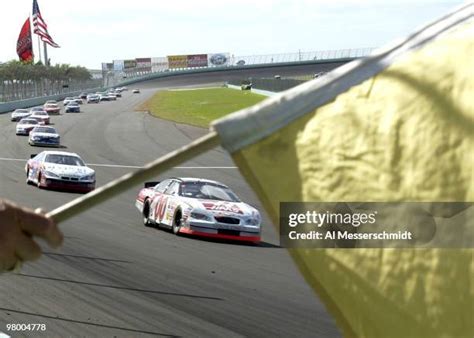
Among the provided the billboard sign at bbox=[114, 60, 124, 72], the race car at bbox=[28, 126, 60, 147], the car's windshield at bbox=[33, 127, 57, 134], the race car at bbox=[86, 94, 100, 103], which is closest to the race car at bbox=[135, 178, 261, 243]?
the race car at bbox=[28, 126, 60, 147]

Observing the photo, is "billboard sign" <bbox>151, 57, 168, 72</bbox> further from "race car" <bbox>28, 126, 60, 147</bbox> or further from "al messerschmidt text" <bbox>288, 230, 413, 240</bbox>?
"al messerschmidt text" <bbox>288, 230, 413, 240</bbox>

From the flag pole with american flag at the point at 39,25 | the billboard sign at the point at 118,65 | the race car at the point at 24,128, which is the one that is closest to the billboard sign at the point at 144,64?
the billboard sign at the point at 118,65

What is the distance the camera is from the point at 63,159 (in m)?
23.1

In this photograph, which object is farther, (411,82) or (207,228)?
(207,228)

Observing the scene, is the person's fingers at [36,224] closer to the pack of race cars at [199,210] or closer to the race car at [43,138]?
the pack of race cars at [199,210]

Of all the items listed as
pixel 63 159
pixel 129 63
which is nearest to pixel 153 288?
pixel 63 159

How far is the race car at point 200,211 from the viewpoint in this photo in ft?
48.7

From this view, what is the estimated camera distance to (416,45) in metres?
2.12

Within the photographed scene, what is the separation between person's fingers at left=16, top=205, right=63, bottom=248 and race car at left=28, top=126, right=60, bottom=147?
1410 inches

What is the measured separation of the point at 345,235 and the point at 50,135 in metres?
36.3

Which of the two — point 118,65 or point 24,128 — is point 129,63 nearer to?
point 118,65

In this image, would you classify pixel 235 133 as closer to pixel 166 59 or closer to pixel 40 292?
pixel 40 292

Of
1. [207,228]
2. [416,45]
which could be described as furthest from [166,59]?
[416,45]

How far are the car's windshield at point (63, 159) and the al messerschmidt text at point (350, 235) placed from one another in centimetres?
2106
